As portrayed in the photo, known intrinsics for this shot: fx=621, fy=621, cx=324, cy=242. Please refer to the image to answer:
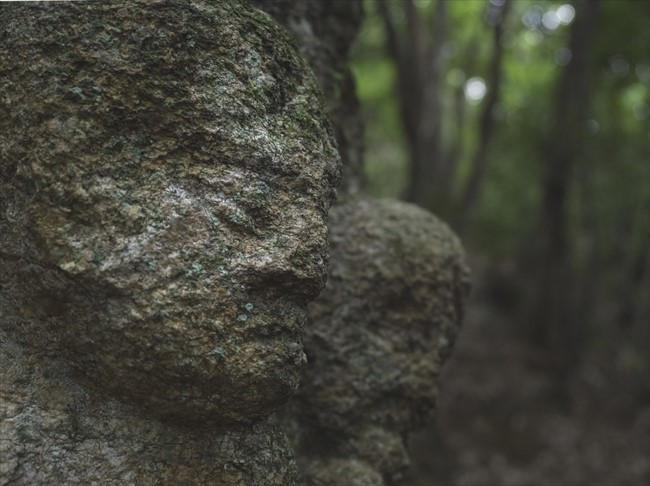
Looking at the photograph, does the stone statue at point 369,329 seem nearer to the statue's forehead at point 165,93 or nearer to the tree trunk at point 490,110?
the statue's forehead at point 165,93

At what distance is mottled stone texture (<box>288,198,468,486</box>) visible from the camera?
3232mm

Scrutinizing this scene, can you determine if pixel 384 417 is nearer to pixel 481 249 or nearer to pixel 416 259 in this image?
pixel 416 259

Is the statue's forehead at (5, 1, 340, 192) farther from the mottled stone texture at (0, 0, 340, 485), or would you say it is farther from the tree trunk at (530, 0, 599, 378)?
the tree trunk at (530, 0, 599, 378)

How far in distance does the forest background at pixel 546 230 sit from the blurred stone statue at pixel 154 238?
4.15m

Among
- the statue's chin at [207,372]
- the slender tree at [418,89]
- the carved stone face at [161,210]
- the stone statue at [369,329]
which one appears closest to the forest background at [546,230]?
the slender tree at [418,89]

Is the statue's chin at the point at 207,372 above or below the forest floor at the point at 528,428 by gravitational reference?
above

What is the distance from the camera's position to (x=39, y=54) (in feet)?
7.65

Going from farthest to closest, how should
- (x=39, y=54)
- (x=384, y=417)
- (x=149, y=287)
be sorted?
(x=384, y=417), (x=39, y=54), (x=149, y=287)

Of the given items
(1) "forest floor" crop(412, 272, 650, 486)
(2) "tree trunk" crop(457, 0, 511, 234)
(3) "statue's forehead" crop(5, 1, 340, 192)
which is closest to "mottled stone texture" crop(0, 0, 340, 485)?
(3) "statue's forehead" crop(5, 1, 340, 192)

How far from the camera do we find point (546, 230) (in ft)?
29.1

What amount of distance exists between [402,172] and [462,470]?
16580mm

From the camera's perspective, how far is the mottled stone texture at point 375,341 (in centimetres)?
323

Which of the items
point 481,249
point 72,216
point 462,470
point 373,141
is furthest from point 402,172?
point 72,216

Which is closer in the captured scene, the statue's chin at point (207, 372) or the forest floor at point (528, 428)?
the statue's chin at point (207, 372)
